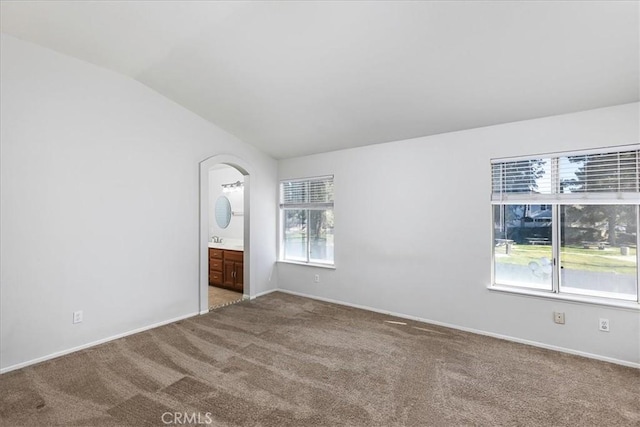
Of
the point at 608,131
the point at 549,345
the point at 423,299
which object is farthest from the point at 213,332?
the point at 608,131

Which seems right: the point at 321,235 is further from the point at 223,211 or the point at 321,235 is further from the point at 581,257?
the point at 581,257

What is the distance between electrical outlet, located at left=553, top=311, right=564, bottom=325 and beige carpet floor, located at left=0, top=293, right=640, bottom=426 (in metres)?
0.32

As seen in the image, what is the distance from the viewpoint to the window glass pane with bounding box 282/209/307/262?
16.6ft

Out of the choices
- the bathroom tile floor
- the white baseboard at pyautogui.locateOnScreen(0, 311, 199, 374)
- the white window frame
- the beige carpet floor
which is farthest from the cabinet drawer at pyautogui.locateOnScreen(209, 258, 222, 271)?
the beige carpet floor

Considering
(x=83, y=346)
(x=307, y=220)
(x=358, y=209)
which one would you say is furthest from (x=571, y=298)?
(x=83, y=346)

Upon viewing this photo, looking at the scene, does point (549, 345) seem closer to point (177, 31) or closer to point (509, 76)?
point (509, 76)

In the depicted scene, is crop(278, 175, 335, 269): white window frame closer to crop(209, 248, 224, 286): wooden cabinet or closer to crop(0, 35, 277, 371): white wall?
crop(209, 248, 224, 286): wooden cabinet

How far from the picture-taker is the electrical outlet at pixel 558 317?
2.91 m

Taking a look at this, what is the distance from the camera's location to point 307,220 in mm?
5012

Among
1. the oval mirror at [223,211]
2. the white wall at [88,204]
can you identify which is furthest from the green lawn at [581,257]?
the oval mirror at [223,211]

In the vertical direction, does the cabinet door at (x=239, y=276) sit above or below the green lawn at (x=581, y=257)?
below

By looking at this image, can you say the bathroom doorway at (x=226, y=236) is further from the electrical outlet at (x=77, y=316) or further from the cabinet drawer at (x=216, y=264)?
the electrical outlet at (x=77, y=316)

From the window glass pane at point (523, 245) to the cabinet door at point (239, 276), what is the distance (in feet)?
12.6

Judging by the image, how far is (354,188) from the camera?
4348 millimetres
